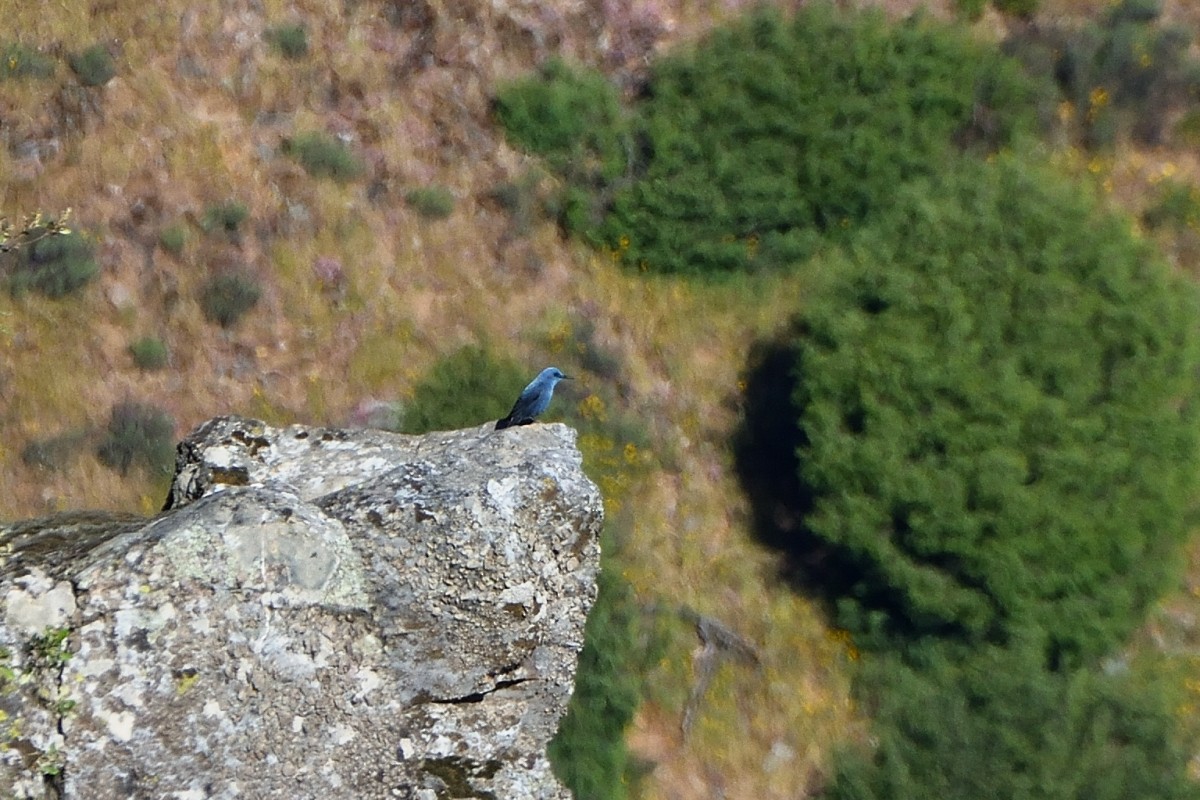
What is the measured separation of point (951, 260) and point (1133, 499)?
11.1 feet

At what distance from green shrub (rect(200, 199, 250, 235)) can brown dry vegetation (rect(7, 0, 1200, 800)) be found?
0.11 m

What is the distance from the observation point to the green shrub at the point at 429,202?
624 inches

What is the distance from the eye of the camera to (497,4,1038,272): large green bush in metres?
16.2

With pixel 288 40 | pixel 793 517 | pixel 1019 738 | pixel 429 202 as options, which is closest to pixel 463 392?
pixel 429 202

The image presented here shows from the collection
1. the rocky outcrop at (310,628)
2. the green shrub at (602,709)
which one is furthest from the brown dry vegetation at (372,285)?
the rocky outcrop at (310,628)

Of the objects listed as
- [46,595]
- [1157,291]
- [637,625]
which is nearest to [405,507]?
[46,595]

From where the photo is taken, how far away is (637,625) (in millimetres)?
13664

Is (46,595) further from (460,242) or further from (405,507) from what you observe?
(460,242)

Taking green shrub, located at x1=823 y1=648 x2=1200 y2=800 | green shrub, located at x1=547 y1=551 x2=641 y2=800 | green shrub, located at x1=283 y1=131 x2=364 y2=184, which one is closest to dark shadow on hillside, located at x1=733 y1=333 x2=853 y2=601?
green shrub, located at x1=823 y1=648 x2=1200 y2=800

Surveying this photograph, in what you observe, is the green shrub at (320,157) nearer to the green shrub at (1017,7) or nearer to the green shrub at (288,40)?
the green shrub at (288,40)

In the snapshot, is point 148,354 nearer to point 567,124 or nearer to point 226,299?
point 226,299

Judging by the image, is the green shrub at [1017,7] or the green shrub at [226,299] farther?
the green shrub at [1017,7]

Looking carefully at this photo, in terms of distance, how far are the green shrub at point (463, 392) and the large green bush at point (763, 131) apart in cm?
275

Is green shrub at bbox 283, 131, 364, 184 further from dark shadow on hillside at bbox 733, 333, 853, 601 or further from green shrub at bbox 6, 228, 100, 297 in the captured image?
dark shadow on hillside at bbox 733, 333, 853, 601
